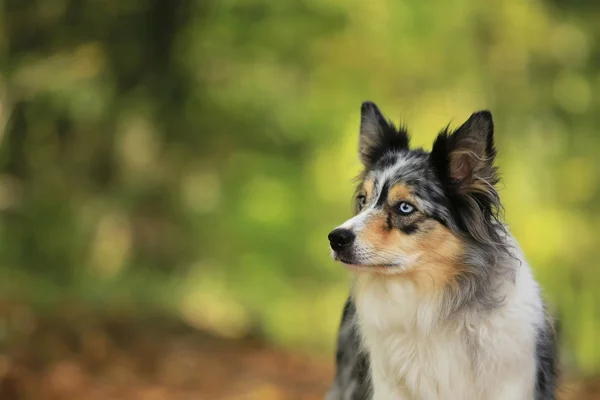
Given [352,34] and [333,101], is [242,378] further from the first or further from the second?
[352,34]

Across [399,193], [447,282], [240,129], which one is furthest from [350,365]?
[240,129]

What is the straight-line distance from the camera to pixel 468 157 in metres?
3.41

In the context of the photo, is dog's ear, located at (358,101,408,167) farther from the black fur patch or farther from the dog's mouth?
the black fur patch

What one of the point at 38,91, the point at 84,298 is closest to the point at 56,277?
the point at 84,298

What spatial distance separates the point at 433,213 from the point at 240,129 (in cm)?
573

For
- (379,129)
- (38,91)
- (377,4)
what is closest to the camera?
(379,129)

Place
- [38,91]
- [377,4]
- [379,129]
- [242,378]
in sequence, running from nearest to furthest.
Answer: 1. [379,129]
2. [242,378]
3. [38,91]
4. [377,4]

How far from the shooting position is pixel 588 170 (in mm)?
8219

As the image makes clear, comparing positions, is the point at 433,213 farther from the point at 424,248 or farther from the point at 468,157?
the point at 468,157

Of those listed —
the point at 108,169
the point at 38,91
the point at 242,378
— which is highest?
the point at 38,91

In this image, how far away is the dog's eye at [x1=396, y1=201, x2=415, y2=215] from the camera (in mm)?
3371

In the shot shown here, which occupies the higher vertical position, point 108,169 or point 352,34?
point 352,34

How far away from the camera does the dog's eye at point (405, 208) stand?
3.37 meters

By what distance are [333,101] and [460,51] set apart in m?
1.61
